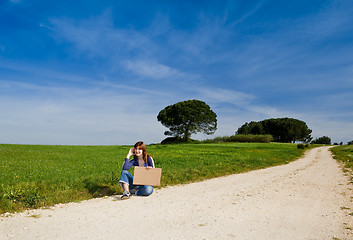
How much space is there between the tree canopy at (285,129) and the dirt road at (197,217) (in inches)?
4088

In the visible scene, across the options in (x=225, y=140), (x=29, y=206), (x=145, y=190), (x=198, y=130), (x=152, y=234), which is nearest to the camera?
(x=152, y=234)

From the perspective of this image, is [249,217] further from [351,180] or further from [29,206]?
[351,180]

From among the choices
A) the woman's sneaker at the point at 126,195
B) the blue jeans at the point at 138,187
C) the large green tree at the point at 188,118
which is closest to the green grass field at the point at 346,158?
the blue jeans at the point at 138,187

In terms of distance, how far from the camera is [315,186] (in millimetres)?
11578

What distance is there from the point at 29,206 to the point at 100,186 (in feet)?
9.44

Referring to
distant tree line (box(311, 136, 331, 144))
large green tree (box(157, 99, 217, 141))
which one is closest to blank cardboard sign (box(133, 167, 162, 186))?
large green tree (box(157, 99, 217, 141))

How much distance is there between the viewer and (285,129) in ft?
347

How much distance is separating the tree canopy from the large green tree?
170ft

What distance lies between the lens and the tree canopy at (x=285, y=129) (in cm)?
10531

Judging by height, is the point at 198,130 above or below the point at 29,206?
above

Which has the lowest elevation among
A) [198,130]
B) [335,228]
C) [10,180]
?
[335,228]

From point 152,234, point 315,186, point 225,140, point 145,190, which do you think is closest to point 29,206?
point 145,190

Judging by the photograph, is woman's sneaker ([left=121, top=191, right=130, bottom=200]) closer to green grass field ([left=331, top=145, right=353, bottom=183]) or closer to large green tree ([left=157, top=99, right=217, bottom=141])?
green grass field ([left=331, top=145, right=353, bottom=183])

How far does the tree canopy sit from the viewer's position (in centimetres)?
10531
